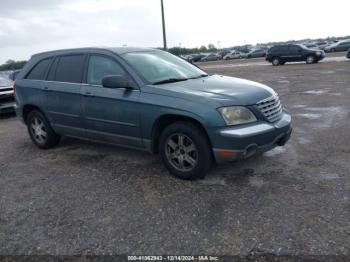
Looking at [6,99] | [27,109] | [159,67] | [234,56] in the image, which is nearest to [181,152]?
[159,67]

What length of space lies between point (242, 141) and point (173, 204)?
105 centimetres

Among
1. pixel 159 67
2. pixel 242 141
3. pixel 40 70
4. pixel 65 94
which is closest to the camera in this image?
pixel 242 141

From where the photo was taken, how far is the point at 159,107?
475 centimetres

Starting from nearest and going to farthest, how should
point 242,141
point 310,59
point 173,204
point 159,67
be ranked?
point 173,204, point 242,141, point 159,67, point 310,59

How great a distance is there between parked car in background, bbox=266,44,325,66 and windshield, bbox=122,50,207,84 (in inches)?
968

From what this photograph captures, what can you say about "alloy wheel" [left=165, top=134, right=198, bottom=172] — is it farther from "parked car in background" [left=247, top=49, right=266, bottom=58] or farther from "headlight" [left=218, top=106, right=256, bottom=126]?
"parked car in background" [left=247, top=49, right=266, bottom=58]

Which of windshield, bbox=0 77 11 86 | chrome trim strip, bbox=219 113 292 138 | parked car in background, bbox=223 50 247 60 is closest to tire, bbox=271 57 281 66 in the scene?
windshield, bbox=0 77 11 86

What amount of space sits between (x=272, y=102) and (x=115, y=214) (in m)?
2.42

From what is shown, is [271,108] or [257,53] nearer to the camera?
[271,108]

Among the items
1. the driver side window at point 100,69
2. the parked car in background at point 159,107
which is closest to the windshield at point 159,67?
the parked car in background at point 159,107

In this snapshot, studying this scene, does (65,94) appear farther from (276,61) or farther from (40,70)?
(276,61)

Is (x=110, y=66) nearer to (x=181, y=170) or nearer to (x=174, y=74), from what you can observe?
(x=174, y=74)

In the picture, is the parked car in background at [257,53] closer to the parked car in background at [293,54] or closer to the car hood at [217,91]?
the parked car in background at [293,54]

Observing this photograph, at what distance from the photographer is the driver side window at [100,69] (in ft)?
17.6
